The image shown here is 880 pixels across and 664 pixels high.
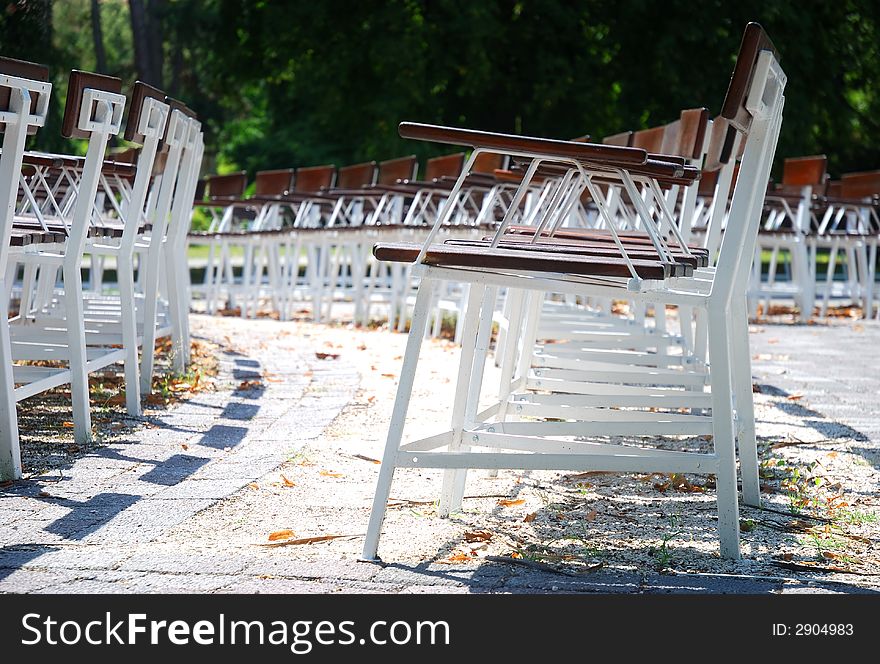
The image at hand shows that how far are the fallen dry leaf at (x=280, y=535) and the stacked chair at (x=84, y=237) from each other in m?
1.02

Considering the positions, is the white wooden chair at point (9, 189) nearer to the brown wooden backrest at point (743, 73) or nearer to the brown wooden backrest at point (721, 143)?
the brown wooden backrest at point (743, 73)

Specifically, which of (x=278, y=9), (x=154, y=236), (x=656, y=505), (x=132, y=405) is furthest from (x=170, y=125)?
(x=278, y=9)

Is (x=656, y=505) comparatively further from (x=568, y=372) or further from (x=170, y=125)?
(x=170, y=125)

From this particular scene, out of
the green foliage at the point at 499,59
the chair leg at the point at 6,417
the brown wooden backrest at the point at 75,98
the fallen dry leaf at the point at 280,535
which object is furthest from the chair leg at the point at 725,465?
the green foliage at the point at 499,59

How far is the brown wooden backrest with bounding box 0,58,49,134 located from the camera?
11.1 ft

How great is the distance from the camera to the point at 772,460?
4.10 m

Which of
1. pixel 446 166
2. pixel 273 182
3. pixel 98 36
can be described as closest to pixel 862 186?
pixel 446 166

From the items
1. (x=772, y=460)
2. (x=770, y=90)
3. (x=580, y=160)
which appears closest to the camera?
(x=580, y=160)

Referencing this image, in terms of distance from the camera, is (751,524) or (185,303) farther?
(185,303)

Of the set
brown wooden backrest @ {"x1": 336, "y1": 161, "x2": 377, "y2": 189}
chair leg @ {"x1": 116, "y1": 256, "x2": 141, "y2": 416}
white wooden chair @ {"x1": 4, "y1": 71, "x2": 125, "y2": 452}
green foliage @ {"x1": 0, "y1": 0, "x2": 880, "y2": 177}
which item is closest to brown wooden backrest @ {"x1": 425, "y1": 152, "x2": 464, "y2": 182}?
brown wooden backrest @ {"x1": 336, "y1": 161, "x2": 377, "y2": 189}

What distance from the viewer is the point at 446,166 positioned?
9883 millimetres

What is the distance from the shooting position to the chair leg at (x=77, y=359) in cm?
403

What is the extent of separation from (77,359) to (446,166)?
6133 millimetres

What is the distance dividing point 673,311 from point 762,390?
7184 mm
